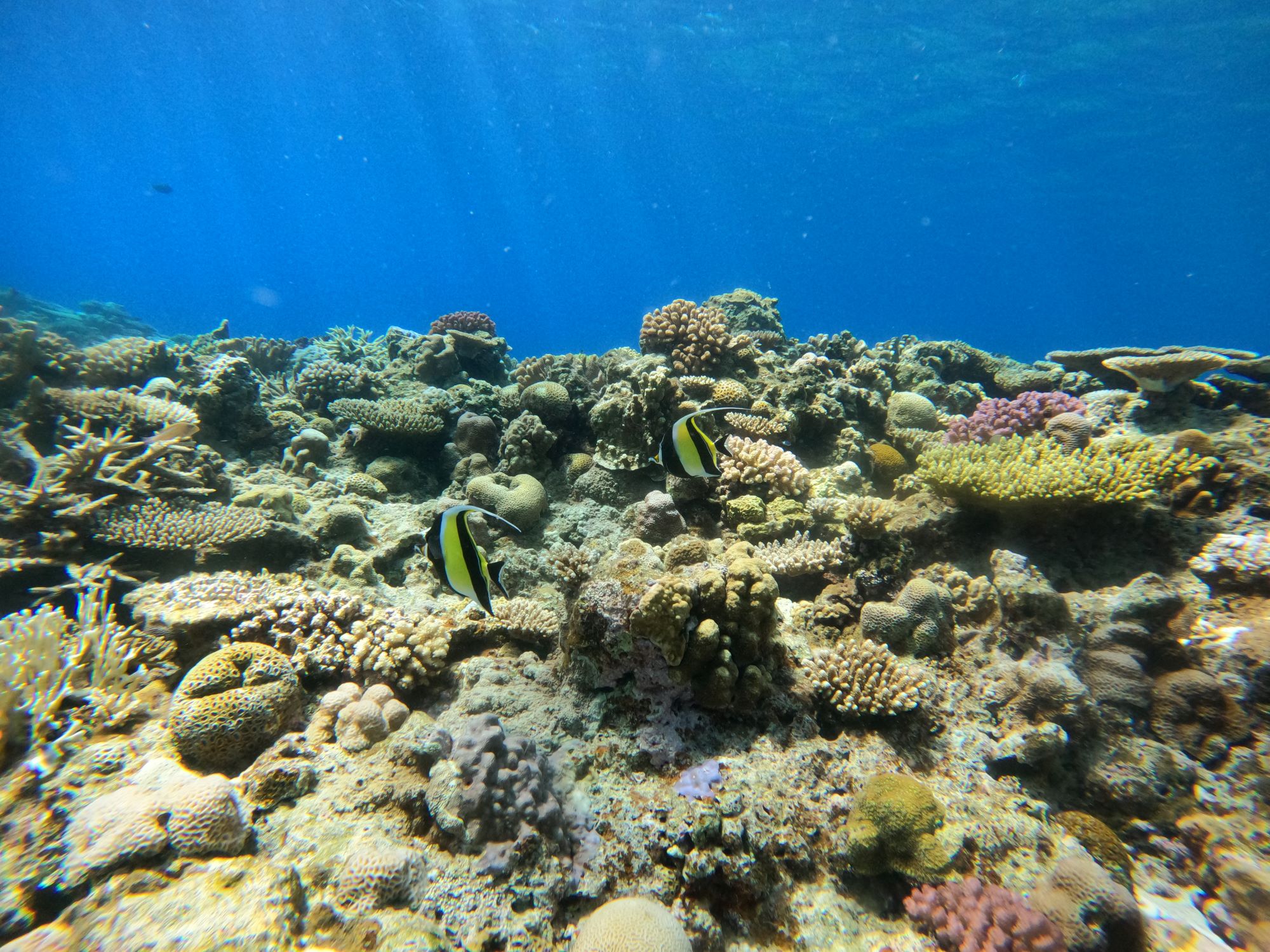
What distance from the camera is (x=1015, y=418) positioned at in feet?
22.1

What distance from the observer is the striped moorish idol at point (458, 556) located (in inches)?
85.4

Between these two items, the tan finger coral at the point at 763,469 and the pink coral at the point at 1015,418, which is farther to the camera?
the pink coral at the point at 1015,418

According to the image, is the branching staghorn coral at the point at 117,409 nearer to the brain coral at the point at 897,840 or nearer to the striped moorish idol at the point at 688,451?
the striped moorish idol at the point at 688,451

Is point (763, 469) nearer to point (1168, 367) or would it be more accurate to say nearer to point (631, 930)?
point (631, 930)

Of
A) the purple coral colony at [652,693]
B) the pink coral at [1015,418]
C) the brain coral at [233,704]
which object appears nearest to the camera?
the purple coral colony at [652,693]

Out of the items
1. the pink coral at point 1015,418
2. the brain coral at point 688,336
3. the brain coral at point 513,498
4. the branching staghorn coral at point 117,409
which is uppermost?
the brain coral at point 688,336

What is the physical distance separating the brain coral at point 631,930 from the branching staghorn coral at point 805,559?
9.32ft

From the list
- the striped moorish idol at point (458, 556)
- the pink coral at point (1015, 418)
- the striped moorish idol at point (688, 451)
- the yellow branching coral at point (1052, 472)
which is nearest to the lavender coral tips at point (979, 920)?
the striped moorish idol at point (688, 451)

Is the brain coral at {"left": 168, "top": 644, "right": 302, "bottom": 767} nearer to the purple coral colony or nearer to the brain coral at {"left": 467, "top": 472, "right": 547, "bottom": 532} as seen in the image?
the purple coral colony

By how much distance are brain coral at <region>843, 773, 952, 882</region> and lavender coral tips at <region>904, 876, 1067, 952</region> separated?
11cm

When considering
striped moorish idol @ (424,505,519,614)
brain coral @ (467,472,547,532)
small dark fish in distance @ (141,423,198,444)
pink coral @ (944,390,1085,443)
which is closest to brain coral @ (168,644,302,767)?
striped moorish idol @ (424,505,519,614)

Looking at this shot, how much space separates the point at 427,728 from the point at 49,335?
10.2m

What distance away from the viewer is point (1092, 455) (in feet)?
16.2

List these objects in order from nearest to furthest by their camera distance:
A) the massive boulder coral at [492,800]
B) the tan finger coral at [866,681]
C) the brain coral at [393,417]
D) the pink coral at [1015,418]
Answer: the massive boulder coral at [492,800] < the tan finger coral at [866,681] < the pink coral at [1015,418] < the brain coral at [393,417]
